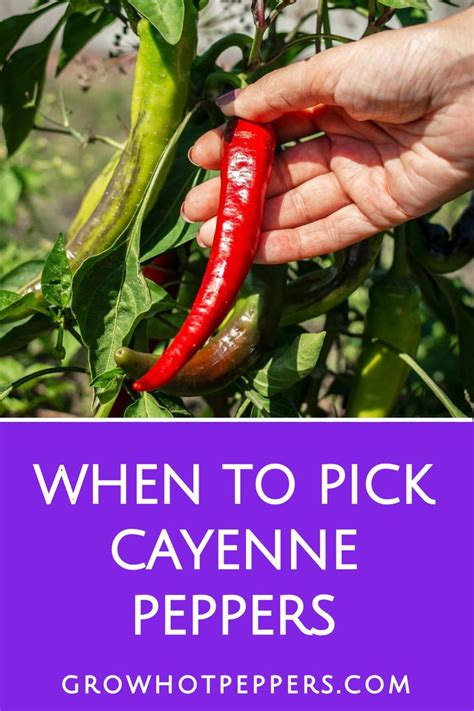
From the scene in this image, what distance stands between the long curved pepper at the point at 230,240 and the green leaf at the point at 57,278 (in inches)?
6.9

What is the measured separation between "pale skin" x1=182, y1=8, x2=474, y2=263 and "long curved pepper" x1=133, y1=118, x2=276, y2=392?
0.04 meters

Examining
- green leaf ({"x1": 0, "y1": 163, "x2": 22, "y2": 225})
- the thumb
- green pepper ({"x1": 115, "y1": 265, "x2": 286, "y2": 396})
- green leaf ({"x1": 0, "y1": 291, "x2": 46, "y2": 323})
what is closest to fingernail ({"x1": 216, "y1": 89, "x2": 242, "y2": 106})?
the thumb

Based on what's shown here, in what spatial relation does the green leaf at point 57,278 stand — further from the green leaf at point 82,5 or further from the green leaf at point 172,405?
the green leaf at point 82,5

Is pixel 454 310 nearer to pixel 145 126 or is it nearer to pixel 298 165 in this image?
pixel 298 165

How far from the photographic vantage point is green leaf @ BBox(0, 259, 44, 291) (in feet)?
4.80

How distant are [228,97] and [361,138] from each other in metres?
0.23

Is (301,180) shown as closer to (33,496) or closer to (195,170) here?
(195,170)

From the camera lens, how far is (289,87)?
118 centimetres

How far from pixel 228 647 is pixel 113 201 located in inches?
23.4

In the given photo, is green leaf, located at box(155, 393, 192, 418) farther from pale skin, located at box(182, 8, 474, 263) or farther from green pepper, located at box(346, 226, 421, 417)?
green pepper, located at box(346, 226, 421, 417)

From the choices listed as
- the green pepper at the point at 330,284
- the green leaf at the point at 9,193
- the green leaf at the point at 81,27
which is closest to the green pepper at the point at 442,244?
the green pepper at the point at 330,284

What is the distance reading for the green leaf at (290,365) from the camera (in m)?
1.22

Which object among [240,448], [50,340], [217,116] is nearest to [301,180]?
[217,116]

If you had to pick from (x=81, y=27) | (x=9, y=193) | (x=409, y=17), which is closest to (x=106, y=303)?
(x=81, y=27)
